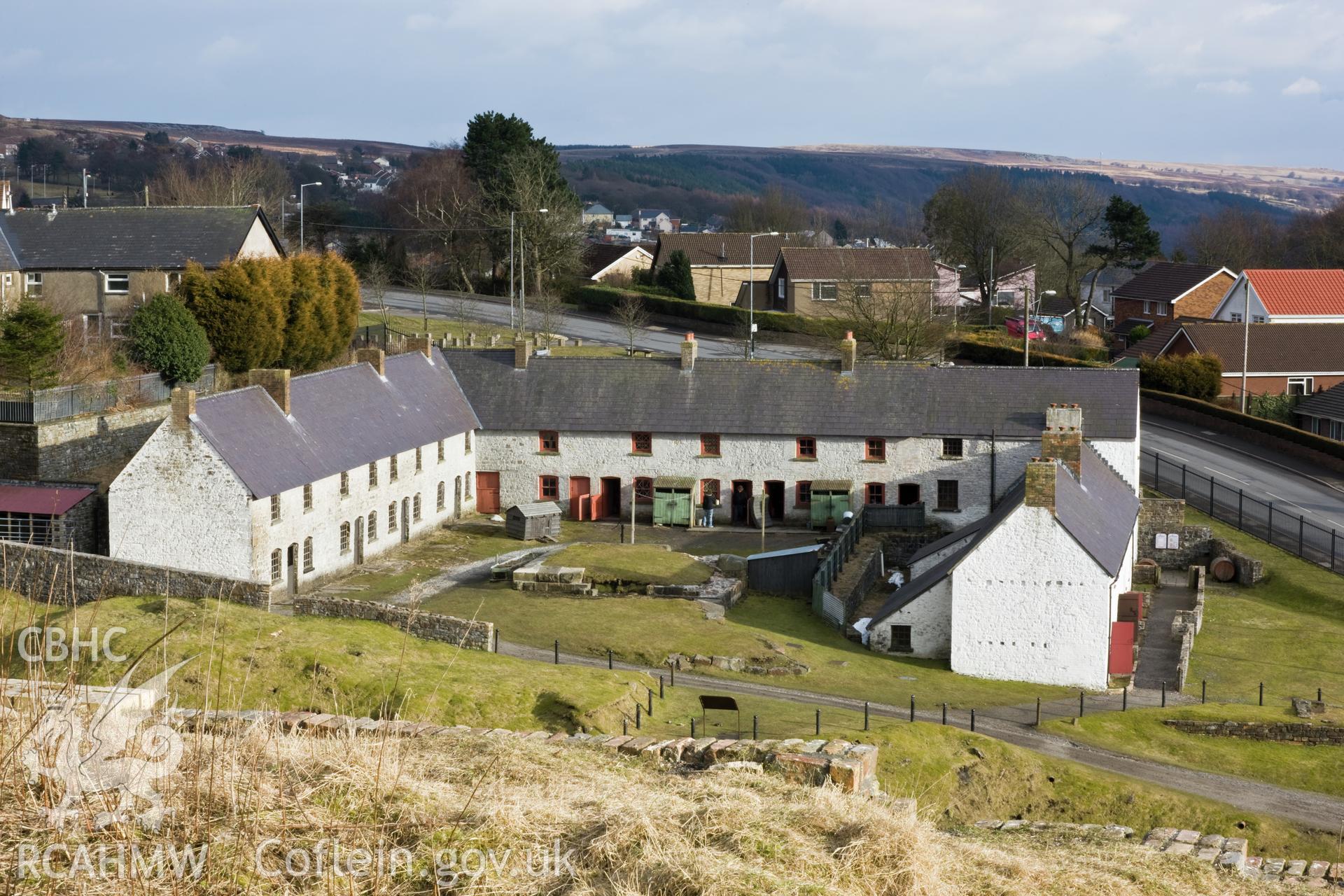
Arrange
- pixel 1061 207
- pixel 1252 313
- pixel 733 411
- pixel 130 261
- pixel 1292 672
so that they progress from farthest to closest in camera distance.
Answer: pixel 1061 207 < pixel 1252 313 < pixel 130 261 < pixel 733 411 < pixel 1292 672

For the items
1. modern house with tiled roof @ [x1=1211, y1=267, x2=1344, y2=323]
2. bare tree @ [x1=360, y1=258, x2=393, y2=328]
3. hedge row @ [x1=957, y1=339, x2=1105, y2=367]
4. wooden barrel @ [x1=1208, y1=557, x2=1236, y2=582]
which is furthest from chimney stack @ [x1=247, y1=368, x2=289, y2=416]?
modern house with tiled roof @ [x1=1211, y1=267, x2=1344, y2=323]

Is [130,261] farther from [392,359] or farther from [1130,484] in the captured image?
[1130,484]

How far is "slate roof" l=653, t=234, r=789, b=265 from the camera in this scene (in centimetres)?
10931

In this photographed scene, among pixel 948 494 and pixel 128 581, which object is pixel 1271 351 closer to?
pixel 948 494

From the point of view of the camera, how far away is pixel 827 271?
97812 millimetres

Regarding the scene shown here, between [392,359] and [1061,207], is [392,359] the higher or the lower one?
the lower one

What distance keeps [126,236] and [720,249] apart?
54.3 meters

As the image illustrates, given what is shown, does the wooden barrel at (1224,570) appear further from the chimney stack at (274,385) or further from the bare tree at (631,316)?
the bare tree at (631,316)

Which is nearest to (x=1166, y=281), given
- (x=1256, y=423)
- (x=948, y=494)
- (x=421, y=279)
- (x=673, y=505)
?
(x=1256, y=423)

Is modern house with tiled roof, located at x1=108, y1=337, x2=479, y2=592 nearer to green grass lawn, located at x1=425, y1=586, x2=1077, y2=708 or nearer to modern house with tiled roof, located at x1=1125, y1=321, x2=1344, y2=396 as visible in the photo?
green grass lawn, located at x1=425, y1=586, x2=1077, y2=708

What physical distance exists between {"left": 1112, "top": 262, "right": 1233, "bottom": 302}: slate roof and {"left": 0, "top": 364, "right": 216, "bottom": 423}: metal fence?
71.7 meters

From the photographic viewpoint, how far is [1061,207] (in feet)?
410

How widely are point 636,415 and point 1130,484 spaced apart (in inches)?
719

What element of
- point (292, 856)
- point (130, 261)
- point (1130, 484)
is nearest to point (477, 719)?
point (292, 856)
